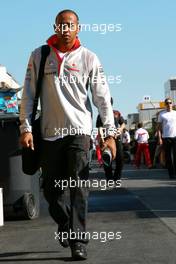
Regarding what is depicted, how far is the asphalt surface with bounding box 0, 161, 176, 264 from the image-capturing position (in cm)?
683

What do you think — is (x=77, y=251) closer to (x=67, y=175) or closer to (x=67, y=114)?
(x=67, y=175)

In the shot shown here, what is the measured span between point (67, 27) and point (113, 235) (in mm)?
2529

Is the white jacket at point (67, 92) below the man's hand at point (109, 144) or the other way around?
the other way around

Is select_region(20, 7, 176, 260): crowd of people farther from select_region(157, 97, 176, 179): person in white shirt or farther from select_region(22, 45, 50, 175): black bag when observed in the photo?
select_region(157, 97, 176, 179): person in white shirt

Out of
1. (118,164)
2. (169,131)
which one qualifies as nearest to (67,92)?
(118,164)

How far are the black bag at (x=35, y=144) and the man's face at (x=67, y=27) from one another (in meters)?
0.17

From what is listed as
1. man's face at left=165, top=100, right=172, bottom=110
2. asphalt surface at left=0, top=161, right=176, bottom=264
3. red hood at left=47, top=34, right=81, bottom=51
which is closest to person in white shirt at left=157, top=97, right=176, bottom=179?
man's face at left=165, top=100, right=172, bottom=110

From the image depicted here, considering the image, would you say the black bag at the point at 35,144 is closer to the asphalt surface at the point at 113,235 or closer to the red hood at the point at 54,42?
the red hood at the point at 54,42

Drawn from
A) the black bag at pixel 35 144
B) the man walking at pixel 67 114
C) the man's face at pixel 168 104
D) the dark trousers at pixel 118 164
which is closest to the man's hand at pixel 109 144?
the man walking at pixel 67 114

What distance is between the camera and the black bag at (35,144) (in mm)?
6773

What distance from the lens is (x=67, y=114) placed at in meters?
6.73

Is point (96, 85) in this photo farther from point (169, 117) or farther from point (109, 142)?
point (169, 117)

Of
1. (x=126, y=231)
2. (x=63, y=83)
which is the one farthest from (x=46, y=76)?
(x=126, y=231)

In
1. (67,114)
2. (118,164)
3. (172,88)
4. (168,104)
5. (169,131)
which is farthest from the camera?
(172,88)
